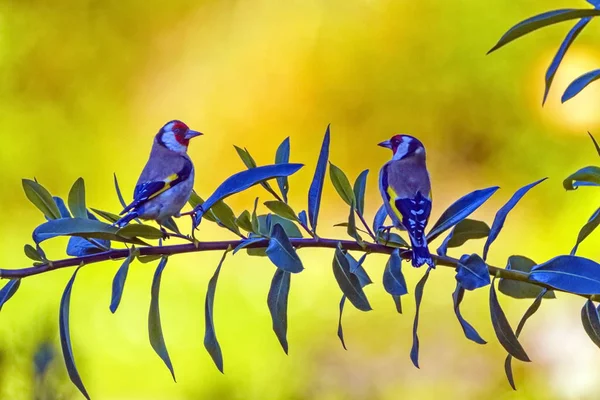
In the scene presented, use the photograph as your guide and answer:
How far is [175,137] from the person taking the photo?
2.53 feet

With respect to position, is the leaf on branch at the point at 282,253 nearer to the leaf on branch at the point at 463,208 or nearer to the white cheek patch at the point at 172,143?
the leaf on branch at the point at 463,208

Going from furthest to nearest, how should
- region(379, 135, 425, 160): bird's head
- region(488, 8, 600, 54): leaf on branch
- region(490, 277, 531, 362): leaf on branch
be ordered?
region(379, 135, 425, 160): bird's head
region(490, 277, 531, 362): leaf on branch
region(488, 8, 600, 54): leaf on branch

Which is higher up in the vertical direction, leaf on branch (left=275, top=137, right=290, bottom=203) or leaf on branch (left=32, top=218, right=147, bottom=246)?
→ leaf on branch (left=275, top=137, right=290, bottom=203)

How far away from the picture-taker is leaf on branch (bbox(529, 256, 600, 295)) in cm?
38

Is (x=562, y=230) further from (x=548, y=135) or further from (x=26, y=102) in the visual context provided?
(x=26, y=102)

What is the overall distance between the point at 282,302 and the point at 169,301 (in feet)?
3.50

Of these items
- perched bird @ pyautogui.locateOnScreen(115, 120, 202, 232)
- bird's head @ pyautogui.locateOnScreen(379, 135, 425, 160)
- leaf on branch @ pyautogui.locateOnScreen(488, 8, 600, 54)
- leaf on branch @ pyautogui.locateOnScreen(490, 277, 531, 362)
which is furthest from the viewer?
bird's head @ pyautogui.locateOnScreen(379, 135, 425, 160)

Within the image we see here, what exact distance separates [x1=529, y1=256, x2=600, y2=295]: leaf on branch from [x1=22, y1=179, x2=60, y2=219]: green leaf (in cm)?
32

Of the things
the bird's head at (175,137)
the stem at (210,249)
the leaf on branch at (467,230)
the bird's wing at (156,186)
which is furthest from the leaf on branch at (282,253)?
the bird's head at (175,137)

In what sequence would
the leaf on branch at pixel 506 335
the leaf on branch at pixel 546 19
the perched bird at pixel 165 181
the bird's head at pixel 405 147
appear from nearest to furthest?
the leaf on branch at pixel 546 19
the leaf on branch at pixel 506 335
the perched bird at pixel 165 181
the bird's head at pixel 405 147

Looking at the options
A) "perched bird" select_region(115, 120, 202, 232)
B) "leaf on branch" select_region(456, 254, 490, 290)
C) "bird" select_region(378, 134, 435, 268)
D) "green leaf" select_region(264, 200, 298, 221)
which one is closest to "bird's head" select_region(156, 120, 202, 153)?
"perched bird" select_region(115, 120, 202, 232)

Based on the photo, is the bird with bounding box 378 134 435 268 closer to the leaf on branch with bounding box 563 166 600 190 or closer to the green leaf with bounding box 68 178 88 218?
the leaf on branch with bounding box 563 166 600 190

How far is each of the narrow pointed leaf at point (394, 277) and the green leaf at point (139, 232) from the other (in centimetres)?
15

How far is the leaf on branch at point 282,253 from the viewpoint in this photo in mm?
378
